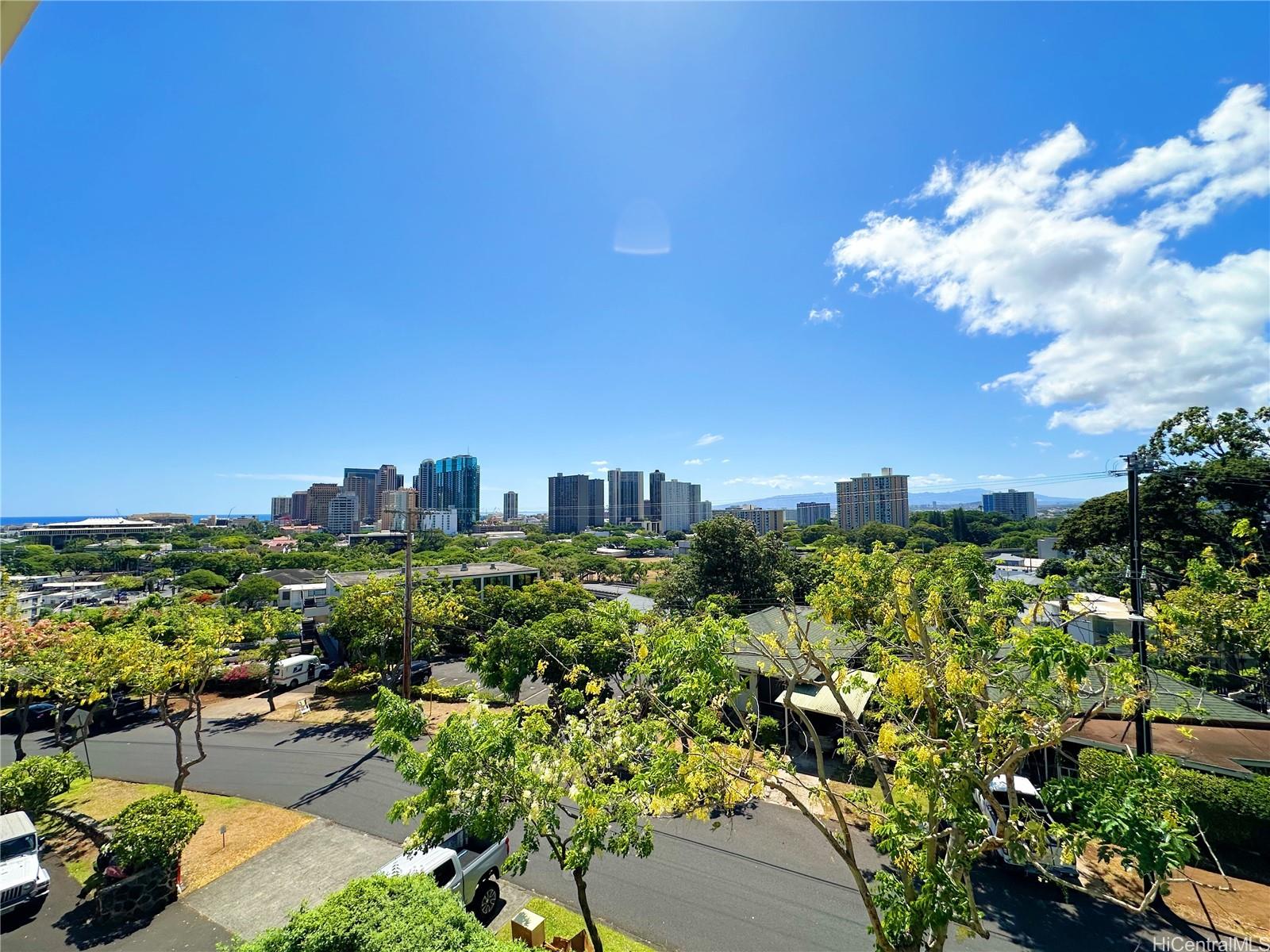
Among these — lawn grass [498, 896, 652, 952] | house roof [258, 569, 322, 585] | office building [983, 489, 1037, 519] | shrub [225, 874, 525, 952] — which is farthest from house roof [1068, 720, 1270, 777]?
office building [983, 489, 1037, 519]

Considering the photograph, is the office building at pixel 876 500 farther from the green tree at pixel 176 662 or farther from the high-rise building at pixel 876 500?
the green tree at pixel 176 662

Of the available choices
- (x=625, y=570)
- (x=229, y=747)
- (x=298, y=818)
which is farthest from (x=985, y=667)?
(x=625, y=570)

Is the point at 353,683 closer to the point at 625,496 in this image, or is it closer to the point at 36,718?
the point at 36,718

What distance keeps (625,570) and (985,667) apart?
6336 cm

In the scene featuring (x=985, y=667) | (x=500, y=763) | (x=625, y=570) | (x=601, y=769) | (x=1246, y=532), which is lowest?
(x=625, y=570)

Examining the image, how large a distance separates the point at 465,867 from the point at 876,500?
4382 inches

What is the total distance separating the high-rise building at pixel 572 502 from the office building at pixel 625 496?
38.6 feet

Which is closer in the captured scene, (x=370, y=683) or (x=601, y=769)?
(x=601, y=769)

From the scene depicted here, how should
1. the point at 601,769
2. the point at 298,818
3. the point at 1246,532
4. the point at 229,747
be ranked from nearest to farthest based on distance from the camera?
the point at 601,769, the point at 1246,532, the point at 298,818, the point at 229,747

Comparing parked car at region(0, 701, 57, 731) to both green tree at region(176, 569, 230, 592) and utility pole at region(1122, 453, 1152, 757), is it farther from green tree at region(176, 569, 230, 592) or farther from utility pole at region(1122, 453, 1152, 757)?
green tree at region(176, 569, 230, 592)

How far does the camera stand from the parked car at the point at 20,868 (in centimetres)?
849

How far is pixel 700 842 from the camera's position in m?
10.7

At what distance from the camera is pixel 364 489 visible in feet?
604

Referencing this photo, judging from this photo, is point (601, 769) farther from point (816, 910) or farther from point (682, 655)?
point (816, 910)
